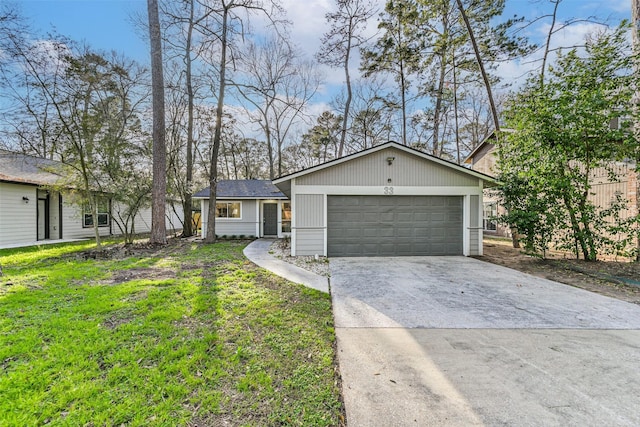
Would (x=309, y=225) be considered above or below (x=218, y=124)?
below

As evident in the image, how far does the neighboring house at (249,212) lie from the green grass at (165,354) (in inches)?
350

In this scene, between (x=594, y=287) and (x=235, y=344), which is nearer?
(x=235, y=344)

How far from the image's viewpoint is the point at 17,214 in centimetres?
1082

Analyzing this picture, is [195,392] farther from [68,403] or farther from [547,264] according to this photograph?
[547,264]

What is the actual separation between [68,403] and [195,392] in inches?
36.5

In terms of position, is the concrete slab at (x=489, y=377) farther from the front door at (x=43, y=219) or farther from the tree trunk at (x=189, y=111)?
the front door at (x=43, y=219)

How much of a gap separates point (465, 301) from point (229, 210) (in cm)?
1232

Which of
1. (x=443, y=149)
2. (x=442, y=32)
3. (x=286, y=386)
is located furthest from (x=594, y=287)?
(x=443, y=149)

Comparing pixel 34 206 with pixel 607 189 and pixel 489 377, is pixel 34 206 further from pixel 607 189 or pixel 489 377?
pixel 607 189

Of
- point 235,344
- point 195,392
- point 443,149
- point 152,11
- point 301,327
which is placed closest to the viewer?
point 195,392

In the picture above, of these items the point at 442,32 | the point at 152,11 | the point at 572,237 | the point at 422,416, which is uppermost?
the point at 442,32

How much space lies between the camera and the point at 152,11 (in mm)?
9930

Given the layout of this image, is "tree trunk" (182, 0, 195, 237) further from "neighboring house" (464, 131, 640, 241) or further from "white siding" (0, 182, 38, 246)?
"neighboring house" (464, 131, 640, 241)

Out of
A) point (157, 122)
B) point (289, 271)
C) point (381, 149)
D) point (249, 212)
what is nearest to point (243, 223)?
point (249, 212)
